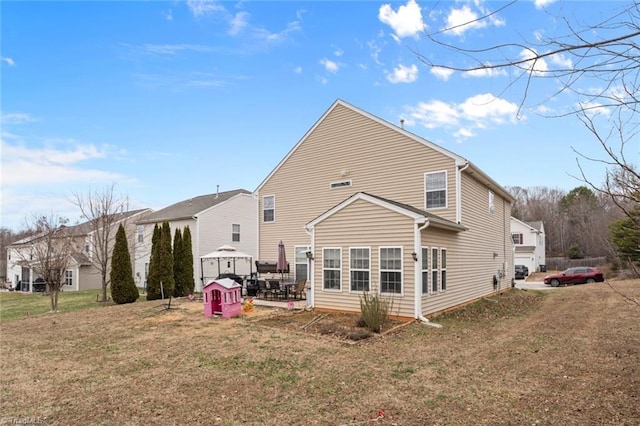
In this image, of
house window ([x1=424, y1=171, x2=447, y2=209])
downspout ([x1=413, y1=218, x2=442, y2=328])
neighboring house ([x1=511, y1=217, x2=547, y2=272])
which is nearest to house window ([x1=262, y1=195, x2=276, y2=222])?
house window ([x1=424, y1=171, x2=447, y2=209])

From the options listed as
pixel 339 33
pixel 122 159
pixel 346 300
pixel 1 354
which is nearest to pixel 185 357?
pixel 1 354

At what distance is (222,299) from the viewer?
11.8m

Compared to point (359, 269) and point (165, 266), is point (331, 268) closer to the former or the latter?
point (359, 269)

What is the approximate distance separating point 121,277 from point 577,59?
17800 mm

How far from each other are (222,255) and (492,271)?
12604 mm

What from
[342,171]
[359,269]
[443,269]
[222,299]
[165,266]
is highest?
[342,171]

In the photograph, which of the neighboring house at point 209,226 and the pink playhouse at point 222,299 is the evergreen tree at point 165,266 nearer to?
the neighboring house at point 209,226

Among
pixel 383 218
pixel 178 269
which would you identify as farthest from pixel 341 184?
pixel 178 269

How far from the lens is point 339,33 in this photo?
784 cm

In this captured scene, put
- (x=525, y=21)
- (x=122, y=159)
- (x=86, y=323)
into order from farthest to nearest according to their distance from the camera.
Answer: (x=122, y=159) < (x=86, y=323) < (x=525, y=21)

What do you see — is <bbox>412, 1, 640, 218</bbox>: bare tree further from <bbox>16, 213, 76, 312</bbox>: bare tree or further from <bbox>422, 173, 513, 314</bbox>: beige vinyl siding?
<bbox>16, 213, 76, 312</bbox>: bare tree

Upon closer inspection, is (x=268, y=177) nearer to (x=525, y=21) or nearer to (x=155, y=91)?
(x=155, y=91)

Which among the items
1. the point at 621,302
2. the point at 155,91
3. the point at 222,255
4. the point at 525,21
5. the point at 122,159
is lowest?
the point at 621,302

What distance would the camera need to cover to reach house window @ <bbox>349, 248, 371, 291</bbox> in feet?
37.8
